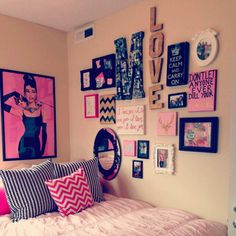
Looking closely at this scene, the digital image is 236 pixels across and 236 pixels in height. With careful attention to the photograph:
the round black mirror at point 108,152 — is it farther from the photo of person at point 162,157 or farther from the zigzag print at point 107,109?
the photo of person at point 162,157

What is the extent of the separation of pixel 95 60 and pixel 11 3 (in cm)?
95

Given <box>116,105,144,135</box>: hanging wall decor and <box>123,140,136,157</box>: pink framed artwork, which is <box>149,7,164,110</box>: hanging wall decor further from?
<box>123,140,136,157</box>: pink framed artwork

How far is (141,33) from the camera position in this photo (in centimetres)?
221

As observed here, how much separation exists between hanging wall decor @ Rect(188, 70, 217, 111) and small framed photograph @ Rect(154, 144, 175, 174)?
0.39 metres

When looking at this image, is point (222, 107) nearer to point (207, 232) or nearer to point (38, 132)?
point (207, 232)

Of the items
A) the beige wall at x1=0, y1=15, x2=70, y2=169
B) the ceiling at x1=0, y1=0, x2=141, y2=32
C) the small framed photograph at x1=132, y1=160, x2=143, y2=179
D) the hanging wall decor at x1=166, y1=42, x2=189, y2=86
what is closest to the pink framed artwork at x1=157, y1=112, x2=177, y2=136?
the hanging wall decor at x1=166, y1=42, x2=189, y2=86

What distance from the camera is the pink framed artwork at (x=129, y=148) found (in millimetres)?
2324

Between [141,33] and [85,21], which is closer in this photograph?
[141,33]

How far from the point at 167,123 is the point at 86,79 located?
118cm

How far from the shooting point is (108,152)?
258 cm

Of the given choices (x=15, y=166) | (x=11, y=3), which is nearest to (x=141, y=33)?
(x=11, y=3)

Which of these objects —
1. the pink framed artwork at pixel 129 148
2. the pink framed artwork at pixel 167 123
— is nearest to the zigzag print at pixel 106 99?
the pink framed artwork at pixel 129 148

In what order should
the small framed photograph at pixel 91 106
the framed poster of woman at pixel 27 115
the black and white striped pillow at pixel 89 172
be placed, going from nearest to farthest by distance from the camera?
the black and white striped pillow at pixel 89 172, the framed poster of woman at pixel 27 115, the small framed photograph at pixel 91 106

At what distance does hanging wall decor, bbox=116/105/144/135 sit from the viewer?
7.38ft
